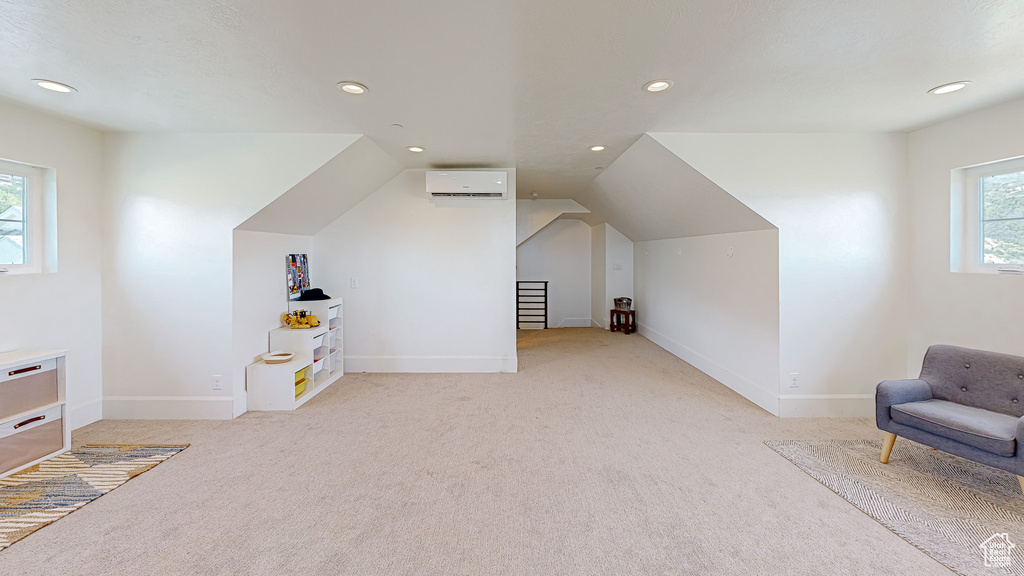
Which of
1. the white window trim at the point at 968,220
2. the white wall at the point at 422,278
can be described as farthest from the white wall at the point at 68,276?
the white window trim at the point at 968,220

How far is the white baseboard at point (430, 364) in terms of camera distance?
473cm

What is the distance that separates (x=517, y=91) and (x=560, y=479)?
2.41 meters

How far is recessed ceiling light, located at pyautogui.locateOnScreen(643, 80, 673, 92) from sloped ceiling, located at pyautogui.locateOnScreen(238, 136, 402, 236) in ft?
7.59

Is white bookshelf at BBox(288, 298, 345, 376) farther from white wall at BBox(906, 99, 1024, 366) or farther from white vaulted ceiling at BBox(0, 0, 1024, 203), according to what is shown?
white wall at BBox(906, 99, 1024, 366)

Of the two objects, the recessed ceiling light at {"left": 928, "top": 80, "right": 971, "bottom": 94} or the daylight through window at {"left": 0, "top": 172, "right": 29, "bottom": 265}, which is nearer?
the recessed ceiling light at {"left": 928, "top": 80, "right": 971, "bottom": 94}

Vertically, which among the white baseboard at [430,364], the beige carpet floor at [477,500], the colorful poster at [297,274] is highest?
the colorful poster at [297,274]

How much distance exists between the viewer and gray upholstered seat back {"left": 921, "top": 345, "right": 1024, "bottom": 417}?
2.41m

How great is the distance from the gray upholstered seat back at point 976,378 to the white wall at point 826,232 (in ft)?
2.25

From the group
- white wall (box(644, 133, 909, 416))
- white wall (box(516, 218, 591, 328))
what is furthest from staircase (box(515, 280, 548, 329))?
white wall (box(644, 133, 909, 416))

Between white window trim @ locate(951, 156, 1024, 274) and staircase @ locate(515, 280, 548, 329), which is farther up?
white window trim @ locate(951, 156, 1024, 274)

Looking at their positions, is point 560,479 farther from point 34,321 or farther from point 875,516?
point 34,321

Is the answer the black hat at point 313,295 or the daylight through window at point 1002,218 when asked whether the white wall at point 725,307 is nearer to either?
the daylight through window at point 1002,218

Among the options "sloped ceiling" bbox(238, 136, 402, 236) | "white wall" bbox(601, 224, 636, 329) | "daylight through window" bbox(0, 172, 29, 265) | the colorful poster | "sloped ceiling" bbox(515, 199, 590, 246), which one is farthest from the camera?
"white wall" bbox(601, 224, 636, 329)

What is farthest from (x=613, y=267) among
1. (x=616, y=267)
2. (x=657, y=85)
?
(x=657, y=85)
